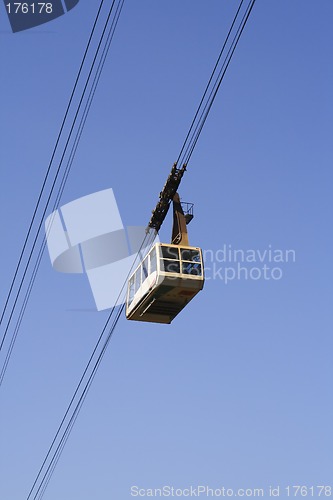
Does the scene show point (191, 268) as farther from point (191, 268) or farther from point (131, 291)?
point (131, 291)

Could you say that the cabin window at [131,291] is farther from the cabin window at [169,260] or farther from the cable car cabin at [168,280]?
the cabin window at [169,260]

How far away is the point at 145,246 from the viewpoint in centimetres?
3409

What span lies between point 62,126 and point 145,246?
7.35 m

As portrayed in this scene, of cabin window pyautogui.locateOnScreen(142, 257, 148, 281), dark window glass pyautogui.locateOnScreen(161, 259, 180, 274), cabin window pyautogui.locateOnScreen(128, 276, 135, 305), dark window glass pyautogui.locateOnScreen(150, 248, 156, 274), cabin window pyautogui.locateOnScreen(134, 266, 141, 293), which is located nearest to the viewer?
dark window glass pyautogui.locateOnScreen(161, 259, 180, 274)

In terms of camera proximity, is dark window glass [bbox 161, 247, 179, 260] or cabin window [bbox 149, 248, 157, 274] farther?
cabin window [bbox 149, 248, 157, 274]

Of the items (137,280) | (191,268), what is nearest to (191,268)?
(191,268)

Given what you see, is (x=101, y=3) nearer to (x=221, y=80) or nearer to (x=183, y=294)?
(x=221, y=80)

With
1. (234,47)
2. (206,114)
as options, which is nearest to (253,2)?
(234,47)

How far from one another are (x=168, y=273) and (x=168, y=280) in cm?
26

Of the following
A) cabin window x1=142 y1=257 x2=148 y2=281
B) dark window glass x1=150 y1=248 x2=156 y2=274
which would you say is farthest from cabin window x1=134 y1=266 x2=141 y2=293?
dark window glass x1=150 y1=248 x2=156 y2=274

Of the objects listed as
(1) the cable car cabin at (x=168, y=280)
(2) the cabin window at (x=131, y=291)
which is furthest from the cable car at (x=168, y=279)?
(2) the cabin window at (x=131, y=291)

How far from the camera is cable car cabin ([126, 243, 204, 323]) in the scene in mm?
30844

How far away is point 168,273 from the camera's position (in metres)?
30.7

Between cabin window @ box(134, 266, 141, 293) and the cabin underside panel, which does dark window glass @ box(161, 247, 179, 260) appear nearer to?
the cabin underside panel
